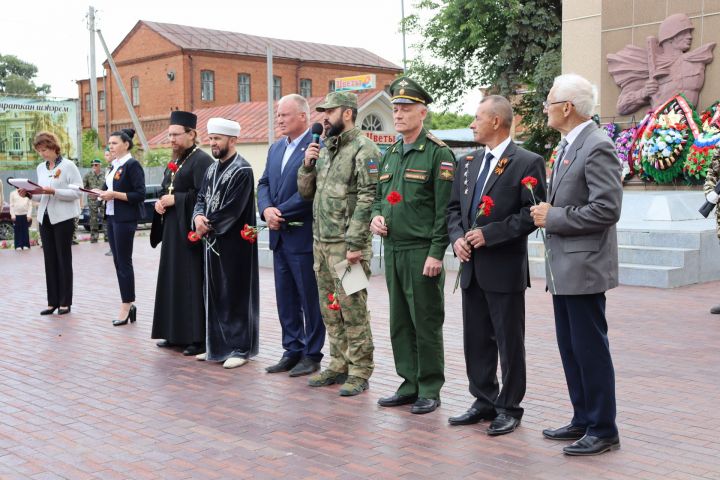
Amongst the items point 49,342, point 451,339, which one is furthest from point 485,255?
point 49,342

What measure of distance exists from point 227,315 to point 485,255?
9.32ft

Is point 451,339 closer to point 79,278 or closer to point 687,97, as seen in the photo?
point 79,278

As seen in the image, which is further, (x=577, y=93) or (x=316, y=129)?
(x=316, y=129)

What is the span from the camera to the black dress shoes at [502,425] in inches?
191

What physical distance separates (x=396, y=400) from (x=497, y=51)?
27.1m

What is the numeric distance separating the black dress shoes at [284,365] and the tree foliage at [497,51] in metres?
22.3

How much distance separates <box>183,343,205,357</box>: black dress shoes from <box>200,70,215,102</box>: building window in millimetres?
43255

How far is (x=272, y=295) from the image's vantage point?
1097 centimetres

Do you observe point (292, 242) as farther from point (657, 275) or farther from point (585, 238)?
point (657, 275)

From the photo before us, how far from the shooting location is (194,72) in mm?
48688

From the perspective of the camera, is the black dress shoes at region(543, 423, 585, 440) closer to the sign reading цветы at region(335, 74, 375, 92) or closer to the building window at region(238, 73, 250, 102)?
the sign reading цветы at region(335, 74, 375, 92)

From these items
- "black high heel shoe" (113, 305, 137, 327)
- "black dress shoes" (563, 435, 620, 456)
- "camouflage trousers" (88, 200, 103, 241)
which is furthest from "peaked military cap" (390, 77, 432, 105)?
"camouflage trousers" (88, 200, 103, 241)

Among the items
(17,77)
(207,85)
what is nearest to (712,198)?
(207,85)

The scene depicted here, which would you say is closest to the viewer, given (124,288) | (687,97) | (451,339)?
(451,339)
